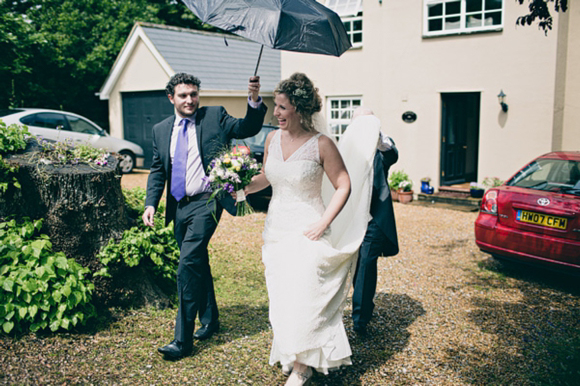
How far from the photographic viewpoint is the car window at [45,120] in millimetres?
13632

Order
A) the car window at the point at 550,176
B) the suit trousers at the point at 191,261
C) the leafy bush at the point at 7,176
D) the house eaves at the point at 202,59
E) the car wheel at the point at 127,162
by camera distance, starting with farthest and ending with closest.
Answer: the house eaves at the point at 202,59, the car wheel at the point at 127,162, the car window at the point at 550,176, the leafy bush at the point at 7,176, the suit trousers at the point at 191,261

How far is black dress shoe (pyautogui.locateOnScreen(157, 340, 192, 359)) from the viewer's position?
3.81 m

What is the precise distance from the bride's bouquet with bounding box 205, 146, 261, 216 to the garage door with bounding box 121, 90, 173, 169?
13.7 metres

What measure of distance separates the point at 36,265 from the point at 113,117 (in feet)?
52.2

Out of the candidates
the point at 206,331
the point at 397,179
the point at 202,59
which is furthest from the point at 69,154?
the point at 202,59

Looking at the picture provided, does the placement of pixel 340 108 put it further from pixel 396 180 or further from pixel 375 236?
pixel 375 236


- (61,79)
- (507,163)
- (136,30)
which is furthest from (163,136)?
(61,79)

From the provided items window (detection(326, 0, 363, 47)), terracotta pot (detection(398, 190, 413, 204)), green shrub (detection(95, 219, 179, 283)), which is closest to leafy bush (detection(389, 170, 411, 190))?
terracotta pot (detection(398, 190, 413, 204))

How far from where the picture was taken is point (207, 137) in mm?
4043

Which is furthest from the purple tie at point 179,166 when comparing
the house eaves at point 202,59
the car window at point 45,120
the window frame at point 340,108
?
the house eaves at point 202,59

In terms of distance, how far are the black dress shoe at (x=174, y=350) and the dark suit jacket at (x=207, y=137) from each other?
1026 millimetres

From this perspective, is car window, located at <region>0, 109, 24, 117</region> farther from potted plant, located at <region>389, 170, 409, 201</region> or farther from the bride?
the bride

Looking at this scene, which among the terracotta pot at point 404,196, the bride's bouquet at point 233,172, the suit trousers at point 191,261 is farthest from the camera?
the terracotta pot at point 404,196

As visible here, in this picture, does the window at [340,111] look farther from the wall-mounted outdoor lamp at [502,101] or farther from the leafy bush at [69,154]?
the leafy bush at [69,154]
